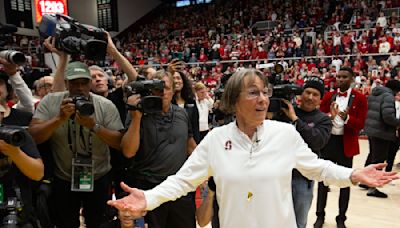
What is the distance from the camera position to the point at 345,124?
330 centimetres

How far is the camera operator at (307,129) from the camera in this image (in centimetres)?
245

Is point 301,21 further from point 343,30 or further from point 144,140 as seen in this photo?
point 144,140

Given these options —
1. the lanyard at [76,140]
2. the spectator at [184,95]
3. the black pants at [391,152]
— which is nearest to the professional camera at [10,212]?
the lanyard at [76,140]

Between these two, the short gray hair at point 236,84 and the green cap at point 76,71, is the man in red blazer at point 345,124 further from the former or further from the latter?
the green cap at point 76,71

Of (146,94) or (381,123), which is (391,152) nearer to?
(381,123)

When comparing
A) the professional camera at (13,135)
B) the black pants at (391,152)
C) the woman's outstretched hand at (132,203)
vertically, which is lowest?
the black pants at (391,152)

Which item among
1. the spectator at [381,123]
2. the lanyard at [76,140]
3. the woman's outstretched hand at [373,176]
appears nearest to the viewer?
the woman's outstretched hand at [373,176]

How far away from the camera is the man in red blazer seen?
3.29m

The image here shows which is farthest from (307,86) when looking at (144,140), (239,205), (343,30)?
(343,30)

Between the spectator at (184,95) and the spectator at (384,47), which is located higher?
the spectator at (384,47)

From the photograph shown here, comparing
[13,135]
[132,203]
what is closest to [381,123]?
[132,203]

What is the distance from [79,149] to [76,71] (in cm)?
44

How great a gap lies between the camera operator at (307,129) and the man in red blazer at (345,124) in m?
0.70

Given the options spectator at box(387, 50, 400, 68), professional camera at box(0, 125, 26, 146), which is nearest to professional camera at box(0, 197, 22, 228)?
professional camera at box(0, 125, 26, 146)
